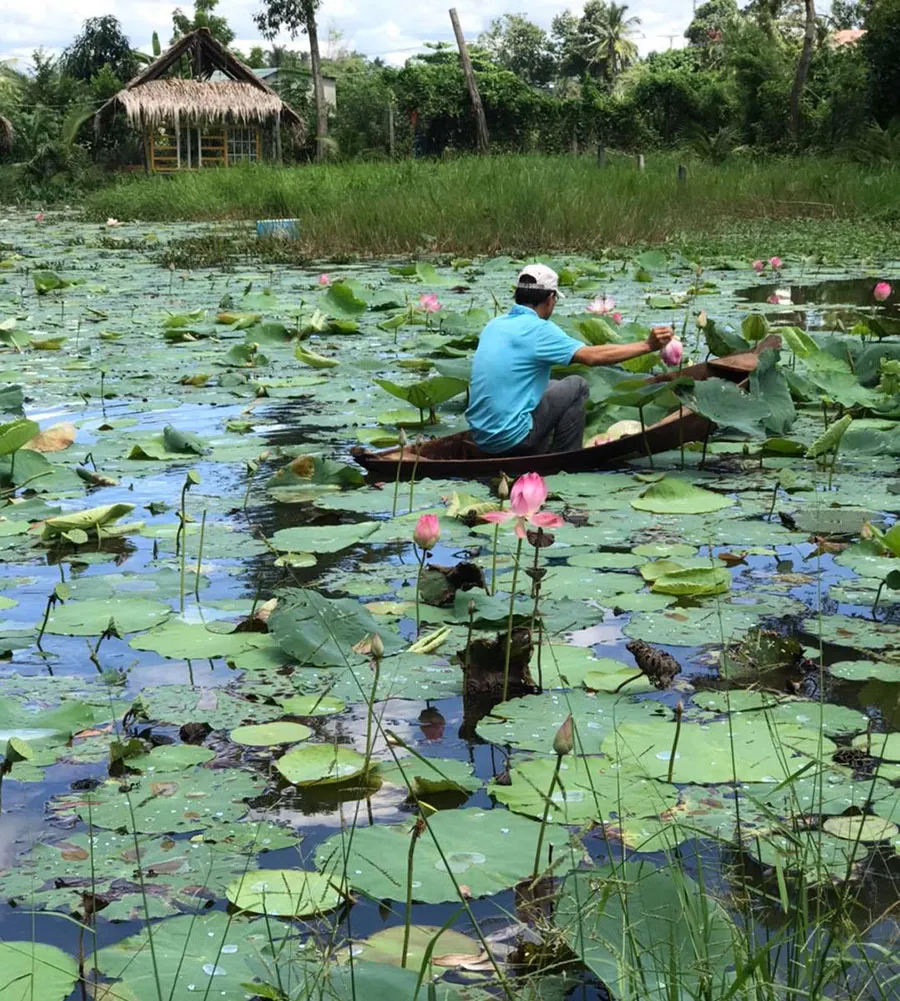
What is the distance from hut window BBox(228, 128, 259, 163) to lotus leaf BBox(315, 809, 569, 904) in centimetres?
3128

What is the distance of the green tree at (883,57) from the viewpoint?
20844 mm

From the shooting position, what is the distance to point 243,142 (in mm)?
31797

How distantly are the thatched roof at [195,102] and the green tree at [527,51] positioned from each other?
1941 inches

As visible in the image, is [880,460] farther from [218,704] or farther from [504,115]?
[504,115]

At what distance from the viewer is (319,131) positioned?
30.5 meters

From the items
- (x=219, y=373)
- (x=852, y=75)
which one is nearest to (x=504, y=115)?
(x=852, y=75)

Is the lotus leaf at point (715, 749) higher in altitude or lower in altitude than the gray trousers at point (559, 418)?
lower

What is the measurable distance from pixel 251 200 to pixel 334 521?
1517cm

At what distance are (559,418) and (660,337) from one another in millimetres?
517

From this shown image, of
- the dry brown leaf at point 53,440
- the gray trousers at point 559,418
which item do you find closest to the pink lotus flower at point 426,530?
the gray trousers at point 559,418

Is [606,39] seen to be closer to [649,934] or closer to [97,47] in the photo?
[97,47]

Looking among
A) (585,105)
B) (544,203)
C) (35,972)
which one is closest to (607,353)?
(35,972)

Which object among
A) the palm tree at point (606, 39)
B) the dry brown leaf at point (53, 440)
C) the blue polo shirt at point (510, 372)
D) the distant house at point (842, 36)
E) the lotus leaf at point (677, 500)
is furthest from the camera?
the palm tree at point (606, 39)

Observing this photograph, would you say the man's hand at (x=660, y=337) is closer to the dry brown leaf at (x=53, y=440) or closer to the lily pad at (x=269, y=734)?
the dry brown leaf at (x=53, y=440)
